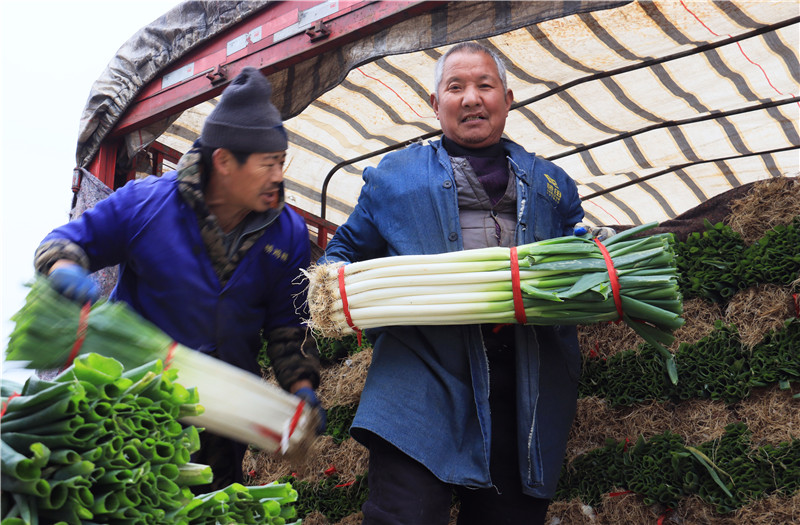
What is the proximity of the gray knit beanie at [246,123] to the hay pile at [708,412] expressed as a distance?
3.78ft

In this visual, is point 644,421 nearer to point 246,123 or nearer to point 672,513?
point 672,513

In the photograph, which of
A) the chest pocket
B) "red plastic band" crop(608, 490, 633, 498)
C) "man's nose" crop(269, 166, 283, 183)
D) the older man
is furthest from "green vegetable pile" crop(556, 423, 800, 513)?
"man's nose" crop(269, 166, 283, 183)

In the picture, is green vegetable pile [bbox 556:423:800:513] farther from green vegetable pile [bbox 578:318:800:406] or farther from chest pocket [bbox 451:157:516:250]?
chest pocket [bbox 451:157:516:250]

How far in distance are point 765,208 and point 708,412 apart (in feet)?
2.88

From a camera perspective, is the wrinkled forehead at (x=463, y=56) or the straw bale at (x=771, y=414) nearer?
the straw bale at (x=771, y=414)

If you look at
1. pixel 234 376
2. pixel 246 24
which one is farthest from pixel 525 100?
pixel 234 376

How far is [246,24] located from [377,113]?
0.89m

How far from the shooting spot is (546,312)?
2338 millimetres

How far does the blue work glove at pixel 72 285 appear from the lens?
1.96m

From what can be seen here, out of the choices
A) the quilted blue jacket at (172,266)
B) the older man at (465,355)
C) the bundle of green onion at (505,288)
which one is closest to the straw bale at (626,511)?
the older man at (465,355)

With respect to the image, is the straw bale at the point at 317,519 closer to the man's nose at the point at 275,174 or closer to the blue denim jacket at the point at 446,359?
the blue denim jacket at the point at 446,359

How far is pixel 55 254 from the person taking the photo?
2.20 metres

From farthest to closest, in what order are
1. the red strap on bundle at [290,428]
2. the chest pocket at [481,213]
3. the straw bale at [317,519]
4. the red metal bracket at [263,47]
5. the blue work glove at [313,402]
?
the straw bale at [317,519] < the red metal bracket at [263,47] < the chest pocket at [481,213] < the blue work glove at [313,402] < the red strap on bundle at [290,428]

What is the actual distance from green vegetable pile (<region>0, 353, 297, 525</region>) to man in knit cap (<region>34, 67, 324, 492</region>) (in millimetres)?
832
